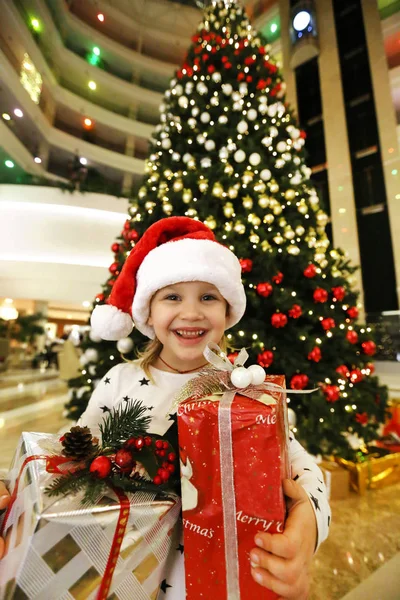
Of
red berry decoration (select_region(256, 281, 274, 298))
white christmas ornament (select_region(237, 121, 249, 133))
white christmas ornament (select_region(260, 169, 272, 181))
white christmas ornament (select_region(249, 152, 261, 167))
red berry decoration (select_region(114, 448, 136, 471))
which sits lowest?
red berry decoration (select_region(114, 448, 136, 471))

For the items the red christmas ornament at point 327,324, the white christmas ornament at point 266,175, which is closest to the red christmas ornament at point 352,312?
the red christmas ornament at point 327,324

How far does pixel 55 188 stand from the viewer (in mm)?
6566

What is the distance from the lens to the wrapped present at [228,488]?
361 mm

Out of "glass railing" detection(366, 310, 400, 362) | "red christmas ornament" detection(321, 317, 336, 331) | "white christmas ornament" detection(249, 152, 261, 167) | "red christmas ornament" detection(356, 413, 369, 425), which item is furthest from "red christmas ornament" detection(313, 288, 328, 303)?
"glass railing" detection(366, 310, 400, 362)

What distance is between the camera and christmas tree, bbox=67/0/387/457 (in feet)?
5.22

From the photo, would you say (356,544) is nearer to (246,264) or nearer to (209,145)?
(246,264)

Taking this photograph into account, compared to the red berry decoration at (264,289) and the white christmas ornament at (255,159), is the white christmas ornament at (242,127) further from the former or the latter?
the red berry decoration at (264,289)

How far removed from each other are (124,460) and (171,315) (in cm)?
38

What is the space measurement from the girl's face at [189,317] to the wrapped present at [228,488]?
32 cm

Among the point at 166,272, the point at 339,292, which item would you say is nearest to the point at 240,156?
the point at 339,292

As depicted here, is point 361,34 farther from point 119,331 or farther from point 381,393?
point 119,331

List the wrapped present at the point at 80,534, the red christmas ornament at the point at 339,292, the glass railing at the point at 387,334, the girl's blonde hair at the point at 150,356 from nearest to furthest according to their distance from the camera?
1. the wrapped present at the point at 80,534
2. the girl's blonde hair at the point at 150,356
3. the red christmas ornament at the point at 339,292
4. the glass railing at the point at 387,334

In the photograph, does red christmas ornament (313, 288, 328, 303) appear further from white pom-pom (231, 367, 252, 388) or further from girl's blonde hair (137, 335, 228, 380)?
white pom-pom (231, 367, 252, 388)

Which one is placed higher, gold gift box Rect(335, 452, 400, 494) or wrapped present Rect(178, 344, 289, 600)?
wrapped present Rect(178, 344, 289, 600)
